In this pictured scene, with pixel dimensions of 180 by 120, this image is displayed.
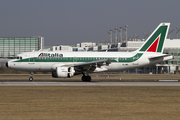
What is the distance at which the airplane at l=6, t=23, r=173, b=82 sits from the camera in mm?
41688

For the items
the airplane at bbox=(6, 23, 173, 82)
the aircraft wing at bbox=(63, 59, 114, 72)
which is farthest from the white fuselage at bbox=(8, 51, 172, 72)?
the aircraft wing at bbox=(63, 59, 114, 72)

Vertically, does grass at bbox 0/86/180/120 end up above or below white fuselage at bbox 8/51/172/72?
below

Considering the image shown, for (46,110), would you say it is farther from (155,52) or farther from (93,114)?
(155,52)

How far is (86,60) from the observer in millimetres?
43531

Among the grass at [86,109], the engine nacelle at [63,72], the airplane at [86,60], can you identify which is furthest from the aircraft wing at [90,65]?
the grass at [86,109]

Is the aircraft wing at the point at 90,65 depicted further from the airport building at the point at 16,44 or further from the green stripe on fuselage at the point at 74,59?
the airport building at the point at 16,44

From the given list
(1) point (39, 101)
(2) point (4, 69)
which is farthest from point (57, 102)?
(2) point (4, 69)

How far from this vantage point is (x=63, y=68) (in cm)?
4000

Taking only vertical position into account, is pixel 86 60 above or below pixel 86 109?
above

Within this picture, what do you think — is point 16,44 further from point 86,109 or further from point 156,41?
point 86,109

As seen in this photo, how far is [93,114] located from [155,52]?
31293 mm

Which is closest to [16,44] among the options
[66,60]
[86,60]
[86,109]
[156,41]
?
[66,60]

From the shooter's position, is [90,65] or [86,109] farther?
[90,65]

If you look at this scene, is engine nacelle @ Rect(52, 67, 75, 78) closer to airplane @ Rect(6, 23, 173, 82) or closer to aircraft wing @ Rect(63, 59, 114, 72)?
airplane @ Rect(6, 23, 173, 82)
